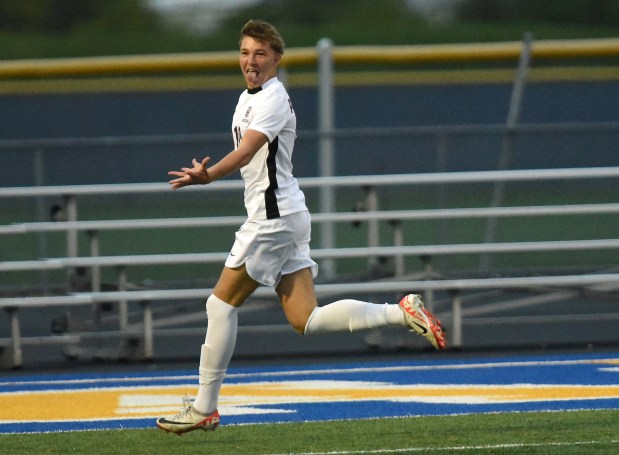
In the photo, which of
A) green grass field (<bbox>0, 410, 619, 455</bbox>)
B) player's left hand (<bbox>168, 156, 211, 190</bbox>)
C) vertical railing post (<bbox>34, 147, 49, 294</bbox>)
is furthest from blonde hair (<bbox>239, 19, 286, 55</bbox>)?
vertical railing post (<bbox>34, 147, 49, 294</bbox>)

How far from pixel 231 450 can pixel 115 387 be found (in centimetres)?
253

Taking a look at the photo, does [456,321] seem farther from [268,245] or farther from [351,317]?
[268,245]

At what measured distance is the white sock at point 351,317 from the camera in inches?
240

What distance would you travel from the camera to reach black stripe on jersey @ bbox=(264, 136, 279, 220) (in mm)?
5945

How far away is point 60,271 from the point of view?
1360 centimetres

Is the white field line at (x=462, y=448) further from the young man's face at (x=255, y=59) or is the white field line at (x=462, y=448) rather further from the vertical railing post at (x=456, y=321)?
the vertical railing post at (x=456, y=321)

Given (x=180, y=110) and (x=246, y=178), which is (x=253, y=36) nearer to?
(x=246, y=178)

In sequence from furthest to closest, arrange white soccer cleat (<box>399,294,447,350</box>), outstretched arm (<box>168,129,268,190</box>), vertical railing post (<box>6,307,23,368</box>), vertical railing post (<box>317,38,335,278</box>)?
vertical railing post (<box>317,38,335,278</box>) < vertical railing post (<box>6,307,23,368</box>) < white soccer cleat (<box>399,294,447,350</box>) < outstretched arm (<box>168,129,268,190</box>)

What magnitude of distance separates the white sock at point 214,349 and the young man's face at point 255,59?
3.31 ft

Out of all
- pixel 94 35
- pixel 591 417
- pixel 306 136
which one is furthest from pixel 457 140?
pixel 94 35

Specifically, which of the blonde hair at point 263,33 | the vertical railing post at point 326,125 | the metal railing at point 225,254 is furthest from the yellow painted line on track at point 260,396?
the vertical railing post at point 326,125

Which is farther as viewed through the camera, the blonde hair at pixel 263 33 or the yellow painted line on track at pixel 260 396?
the yellow painted line on track at pixel 260 396

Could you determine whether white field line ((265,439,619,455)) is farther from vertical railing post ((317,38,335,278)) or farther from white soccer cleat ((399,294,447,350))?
vertical railing post ((317,38,335,278))

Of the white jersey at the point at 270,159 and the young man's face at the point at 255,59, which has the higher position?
the young man's face at the point at 255,59
